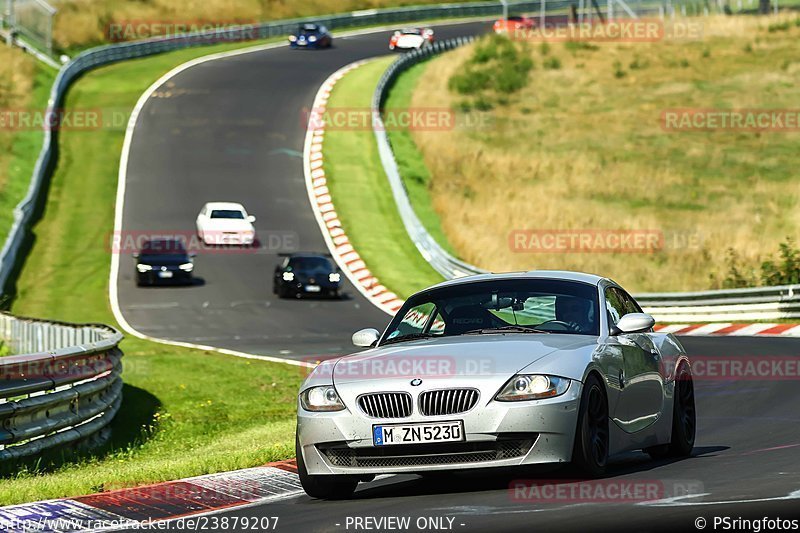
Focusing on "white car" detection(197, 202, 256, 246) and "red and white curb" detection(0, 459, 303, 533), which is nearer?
"red and white curb" detection(0, 459, 303, 533)

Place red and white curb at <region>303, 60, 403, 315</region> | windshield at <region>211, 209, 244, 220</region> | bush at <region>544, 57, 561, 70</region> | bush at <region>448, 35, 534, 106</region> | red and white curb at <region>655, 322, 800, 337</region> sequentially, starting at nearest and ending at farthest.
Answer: red and white curb at <region>655, 322, 800, 337</region>, red and white curb at <region>303, 60, 403, 315</region>, windshield at <region>211, 209, 244, 220</region>, bush at <region>448, 35, 534, 106</region>, bush at <region>544, 57, 561, 70</region>

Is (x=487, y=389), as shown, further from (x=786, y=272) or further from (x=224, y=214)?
(x=224, y=214)

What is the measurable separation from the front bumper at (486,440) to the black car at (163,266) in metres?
29.0

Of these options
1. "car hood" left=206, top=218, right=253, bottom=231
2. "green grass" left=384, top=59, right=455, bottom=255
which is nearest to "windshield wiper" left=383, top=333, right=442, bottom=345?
"car hood" left=206, top=218, right=253, bottom=231

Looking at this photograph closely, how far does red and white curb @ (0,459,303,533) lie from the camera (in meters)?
8.16

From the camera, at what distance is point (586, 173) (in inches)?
1991

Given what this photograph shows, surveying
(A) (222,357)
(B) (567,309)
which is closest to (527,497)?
(B) (567,309)

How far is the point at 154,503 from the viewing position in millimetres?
8938

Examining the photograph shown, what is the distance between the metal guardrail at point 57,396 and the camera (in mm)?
12070

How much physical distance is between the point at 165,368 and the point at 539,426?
576 inches

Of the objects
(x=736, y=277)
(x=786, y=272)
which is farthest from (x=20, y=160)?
(x=786, y=272)

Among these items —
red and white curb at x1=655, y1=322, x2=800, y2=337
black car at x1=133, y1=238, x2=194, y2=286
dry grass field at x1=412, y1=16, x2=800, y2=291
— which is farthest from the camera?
dry grass field at x1=412, y1=16, x2=800, y2=291

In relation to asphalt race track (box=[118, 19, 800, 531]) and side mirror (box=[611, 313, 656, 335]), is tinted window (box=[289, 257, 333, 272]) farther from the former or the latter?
side mirror (box=[611, 313, 656, 335])

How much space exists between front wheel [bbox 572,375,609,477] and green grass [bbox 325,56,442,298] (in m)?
27.2
